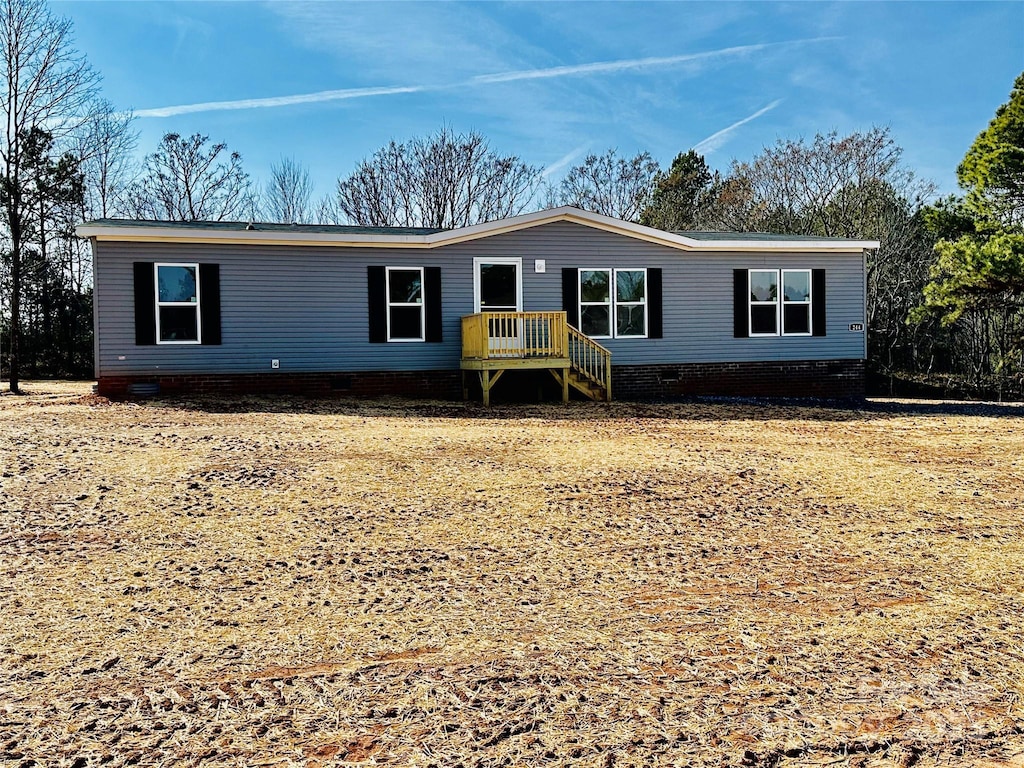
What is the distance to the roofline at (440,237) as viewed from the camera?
42.4ft

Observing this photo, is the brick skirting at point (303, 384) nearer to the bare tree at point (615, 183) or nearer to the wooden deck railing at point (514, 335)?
the wooden deck railing at point (514, 335)

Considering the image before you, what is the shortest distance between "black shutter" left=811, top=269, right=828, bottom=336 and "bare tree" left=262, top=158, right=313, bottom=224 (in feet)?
75.7

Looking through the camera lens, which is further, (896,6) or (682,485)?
(896,6)

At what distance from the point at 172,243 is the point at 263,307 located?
5.89 feet

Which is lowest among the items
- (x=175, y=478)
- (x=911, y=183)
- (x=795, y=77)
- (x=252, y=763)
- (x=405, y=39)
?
(x=252, y=763)

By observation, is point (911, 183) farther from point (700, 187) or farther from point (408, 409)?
point (408, 409)

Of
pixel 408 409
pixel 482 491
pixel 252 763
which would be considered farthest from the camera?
pixel 408 409

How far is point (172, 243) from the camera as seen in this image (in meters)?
13.2

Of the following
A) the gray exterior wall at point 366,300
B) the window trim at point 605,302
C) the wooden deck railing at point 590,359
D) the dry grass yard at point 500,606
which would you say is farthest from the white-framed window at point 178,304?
the window trim at point 605,302

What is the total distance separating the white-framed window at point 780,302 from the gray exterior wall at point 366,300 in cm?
19

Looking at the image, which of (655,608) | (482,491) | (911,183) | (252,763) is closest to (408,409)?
(482,491)

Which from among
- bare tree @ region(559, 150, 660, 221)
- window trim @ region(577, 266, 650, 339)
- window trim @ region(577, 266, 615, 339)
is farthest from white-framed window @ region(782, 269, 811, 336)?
bare tree @ region(559, 150, 660, 221)

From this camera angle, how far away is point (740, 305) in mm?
16266

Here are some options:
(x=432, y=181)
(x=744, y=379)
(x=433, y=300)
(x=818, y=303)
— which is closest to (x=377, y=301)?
(x=433, y=300)
